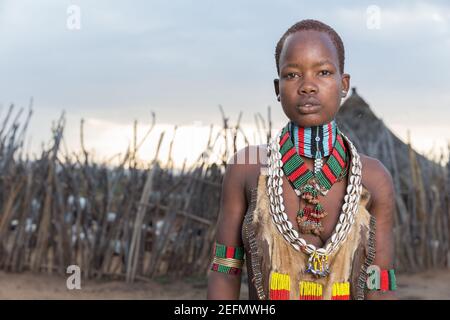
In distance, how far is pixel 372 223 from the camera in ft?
6.77

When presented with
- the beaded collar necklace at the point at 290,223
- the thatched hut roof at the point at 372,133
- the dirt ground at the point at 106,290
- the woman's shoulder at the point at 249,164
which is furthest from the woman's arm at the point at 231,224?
the thatched hut roof at the point at 372,133

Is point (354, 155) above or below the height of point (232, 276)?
above

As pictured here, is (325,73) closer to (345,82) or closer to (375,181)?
(345,82)

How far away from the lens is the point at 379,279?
2059mm

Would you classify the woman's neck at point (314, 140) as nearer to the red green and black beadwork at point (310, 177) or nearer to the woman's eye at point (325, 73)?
the red green and black beadwork at point (310, 177)

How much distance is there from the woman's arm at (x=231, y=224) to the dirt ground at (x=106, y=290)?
4119 millimetres

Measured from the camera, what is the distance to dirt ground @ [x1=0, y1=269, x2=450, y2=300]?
6191 mm

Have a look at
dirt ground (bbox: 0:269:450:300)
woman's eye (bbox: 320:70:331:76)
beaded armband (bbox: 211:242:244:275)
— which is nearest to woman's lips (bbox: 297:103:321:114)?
woman's eye (bbox: 320:70:331:76)

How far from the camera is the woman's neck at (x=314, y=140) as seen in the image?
1999 mm

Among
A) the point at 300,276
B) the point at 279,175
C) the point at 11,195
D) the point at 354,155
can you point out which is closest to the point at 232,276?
the point at 300,276

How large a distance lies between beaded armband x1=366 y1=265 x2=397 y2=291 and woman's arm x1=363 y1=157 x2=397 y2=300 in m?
0.01

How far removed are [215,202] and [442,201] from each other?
2733 mm

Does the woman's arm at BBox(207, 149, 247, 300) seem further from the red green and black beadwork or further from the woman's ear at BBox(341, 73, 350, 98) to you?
the woman's ear at BBox(341, 73, 350, 98)

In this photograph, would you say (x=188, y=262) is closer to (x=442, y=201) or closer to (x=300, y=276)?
(x=442, y=201)
